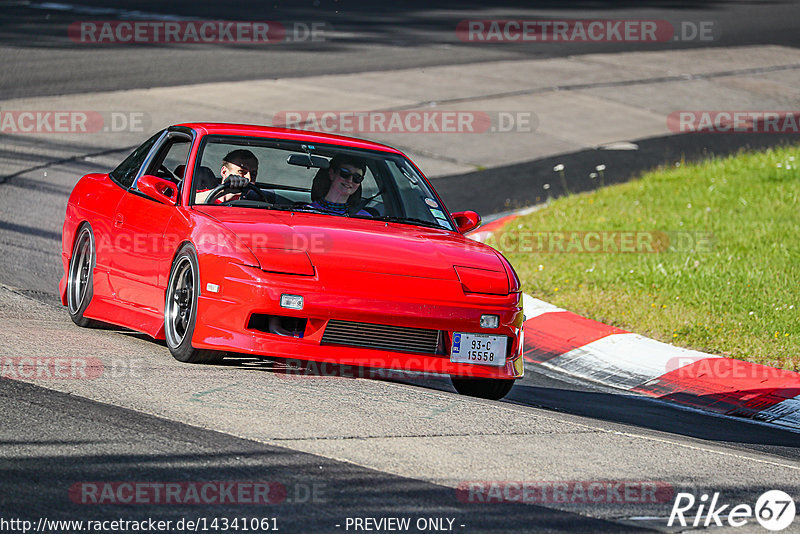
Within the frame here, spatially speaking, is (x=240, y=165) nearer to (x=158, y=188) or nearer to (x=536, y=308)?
(x=158, y=188)

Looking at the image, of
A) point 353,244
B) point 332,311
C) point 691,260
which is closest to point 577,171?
point 691,260

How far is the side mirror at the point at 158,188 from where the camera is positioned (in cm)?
728

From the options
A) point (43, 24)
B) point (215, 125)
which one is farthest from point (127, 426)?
point (43, 24)

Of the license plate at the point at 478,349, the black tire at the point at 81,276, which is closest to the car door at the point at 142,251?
the black tire at the point at 81,276

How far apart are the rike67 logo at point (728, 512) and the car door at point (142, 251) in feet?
10.9

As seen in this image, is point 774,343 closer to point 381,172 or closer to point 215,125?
point 381,172

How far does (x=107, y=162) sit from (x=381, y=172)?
274 inches

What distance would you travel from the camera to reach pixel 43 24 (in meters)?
23.6

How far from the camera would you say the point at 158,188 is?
7.32 meters

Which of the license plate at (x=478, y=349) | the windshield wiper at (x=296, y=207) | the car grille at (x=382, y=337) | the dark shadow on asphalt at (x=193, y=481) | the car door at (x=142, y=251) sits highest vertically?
the windshield wiper at (x=296, y=207)

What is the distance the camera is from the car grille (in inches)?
252

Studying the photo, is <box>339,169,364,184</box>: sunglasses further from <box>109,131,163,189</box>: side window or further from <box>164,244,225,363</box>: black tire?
<box>109,131,163,189</box>: side window

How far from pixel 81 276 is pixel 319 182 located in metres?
1.78

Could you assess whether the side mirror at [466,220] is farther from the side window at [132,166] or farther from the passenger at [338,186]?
the side window at [132,166]
